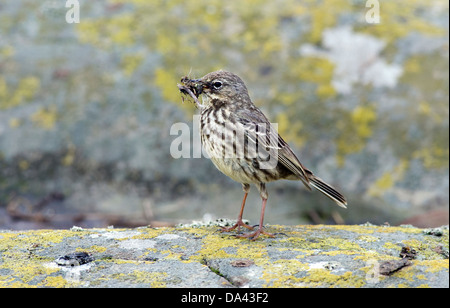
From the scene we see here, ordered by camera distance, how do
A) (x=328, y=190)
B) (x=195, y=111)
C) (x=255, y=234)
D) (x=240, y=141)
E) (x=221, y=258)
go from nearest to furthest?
(x=221, y=258)
(x=255, y=234)
(x=240, y=141)
(x=328, y=190)
(x=195, y=111)

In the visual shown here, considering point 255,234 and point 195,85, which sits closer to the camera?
point 255,234

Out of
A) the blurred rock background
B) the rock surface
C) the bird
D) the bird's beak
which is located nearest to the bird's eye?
the bird

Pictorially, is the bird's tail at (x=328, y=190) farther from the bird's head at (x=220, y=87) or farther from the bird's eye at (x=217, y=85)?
the bird's eye at (x=217, y=85)

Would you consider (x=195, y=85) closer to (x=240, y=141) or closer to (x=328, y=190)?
(x=240, y=141)

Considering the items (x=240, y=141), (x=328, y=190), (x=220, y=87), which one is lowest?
(x=328, y=190)

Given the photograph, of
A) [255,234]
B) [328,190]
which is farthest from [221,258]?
[328,190]

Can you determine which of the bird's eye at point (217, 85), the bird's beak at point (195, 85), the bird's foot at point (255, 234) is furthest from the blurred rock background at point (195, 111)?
the bird's foot at point (255, 234)
